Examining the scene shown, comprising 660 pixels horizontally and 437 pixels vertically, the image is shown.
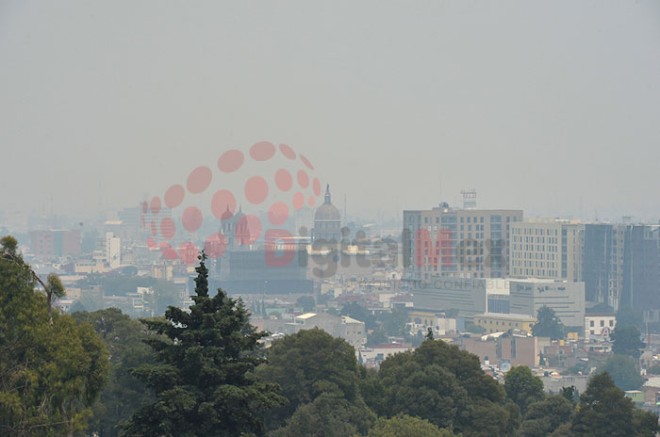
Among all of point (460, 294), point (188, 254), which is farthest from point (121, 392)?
point (188, 254)

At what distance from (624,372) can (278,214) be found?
84.2m

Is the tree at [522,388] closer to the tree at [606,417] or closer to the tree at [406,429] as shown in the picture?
the tree at [606,417]

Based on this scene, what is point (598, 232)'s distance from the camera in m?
104

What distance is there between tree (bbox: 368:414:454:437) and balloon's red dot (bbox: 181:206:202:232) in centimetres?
12781

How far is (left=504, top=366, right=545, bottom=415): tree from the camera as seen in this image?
32122 mm

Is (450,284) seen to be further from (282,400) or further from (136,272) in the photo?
(282,400)

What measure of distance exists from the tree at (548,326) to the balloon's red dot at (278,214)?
198ft

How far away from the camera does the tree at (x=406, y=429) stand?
21.8 m

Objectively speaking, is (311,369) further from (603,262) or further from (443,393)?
(603,262)

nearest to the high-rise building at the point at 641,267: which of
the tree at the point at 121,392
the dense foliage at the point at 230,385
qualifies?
the dense foliage at the point at 230,385

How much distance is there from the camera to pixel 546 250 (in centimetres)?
10712

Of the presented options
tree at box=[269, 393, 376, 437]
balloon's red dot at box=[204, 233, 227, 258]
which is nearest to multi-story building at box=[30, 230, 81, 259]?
balloon's red dot at box=[204, 233, 227, 258]

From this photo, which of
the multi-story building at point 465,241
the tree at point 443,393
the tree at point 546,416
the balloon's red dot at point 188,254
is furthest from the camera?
the balloon's red dot at point 188,254

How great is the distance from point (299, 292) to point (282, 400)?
10665 cm
